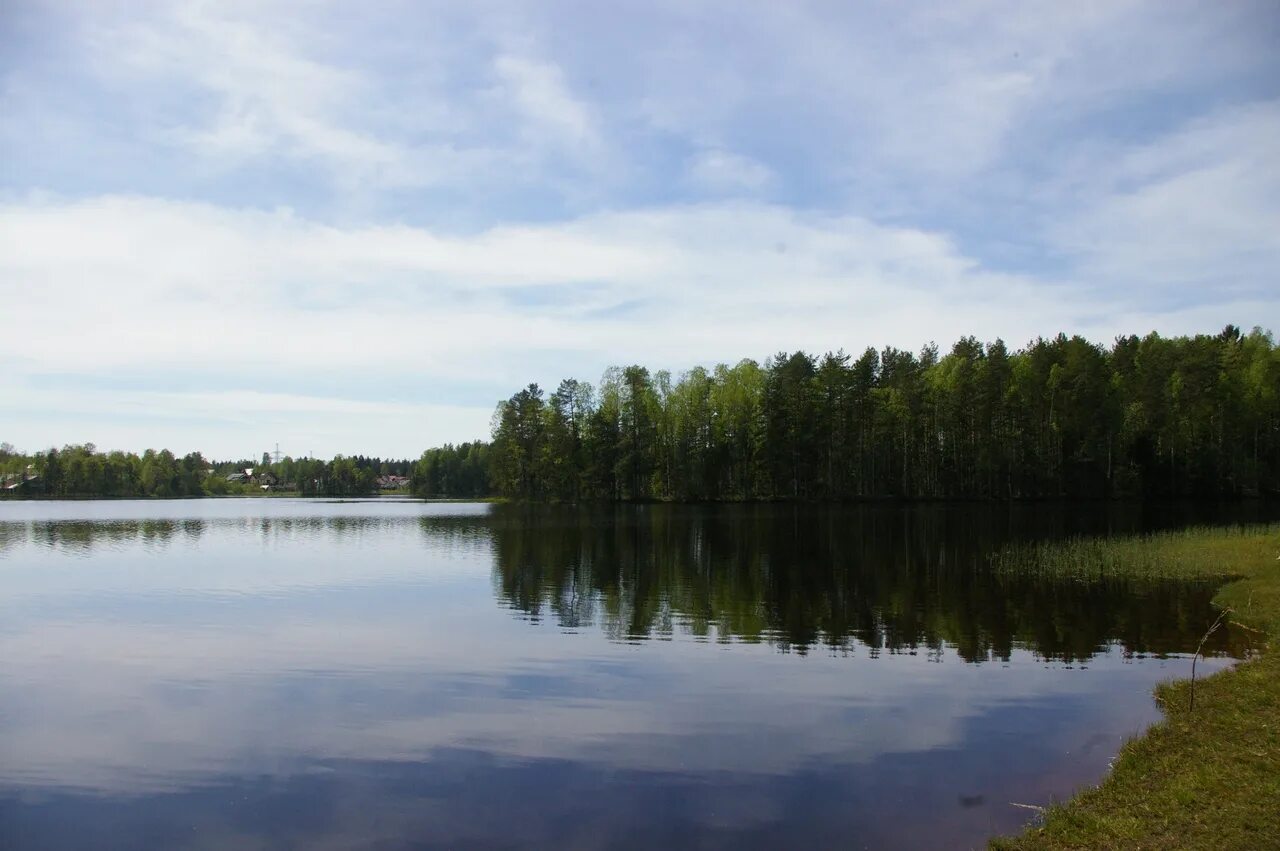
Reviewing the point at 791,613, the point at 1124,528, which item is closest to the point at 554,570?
the point at 791,613

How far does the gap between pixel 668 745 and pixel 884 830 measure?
446cm

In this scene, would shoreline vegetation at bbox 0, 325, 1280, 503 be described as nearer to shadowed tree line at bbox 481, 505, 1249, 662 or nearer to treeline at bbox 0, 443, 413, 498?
shadowed tree line at bbox 481, 505, 1249, 662

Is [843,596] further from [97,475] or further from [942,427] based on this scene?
[97,475]

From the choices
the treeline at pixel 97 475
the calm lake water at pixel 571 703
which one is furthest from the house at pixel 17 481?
the calm lake water at pixel 571 703

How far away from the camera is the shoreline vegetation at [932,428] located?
314ft

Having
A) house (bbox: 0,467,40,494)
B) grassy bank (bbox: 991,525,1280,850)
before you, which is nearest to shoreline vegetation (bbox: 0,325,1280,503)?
grassy bank (bbox: 991,525,1280,850)

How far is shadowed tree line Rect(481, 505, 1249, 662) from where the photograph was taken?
22.5m

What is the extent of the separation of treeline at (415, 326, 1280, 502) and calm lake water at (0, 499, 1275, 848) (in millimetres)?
67034

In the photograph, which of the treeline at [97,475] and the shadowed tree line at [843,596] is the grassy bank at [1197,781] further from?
the treeline at [97,475]

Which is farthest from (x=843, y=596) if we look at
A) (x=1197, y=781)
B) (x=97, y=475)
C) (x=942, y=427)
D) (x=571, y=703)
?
(x=97, y=475)

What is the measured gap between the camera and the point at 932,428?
102 m

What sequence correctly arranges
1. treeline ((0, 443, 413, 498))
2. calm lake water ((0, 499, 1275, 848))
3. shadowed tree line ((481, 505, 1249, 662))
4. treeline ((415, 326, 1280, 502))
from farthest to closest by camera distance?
1. treeline ((0, 443, 413, 498))
2. treeline ((415, 326, 1280, 502))
3. shadowed tree line ((481, 505, 1249, 662))
4. calm lake water ((0, 499, 1275, 848))

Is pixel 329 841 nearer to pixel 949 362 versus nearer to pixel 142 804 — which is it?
pixel 142 804

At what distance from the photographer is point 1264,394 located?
94562 mm
